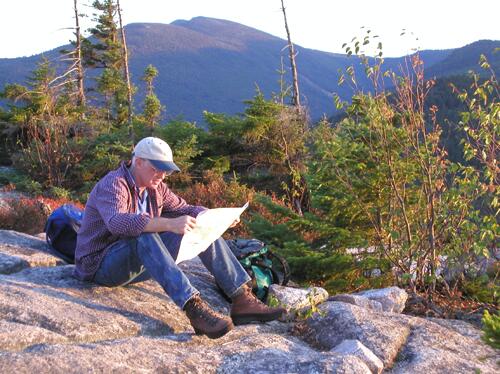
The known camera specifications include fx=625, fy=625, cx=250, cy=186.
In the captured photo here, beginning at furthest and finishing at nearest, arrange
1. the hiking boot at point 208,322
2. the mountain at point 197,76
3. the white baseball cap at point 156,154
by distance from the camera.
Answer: the mountain at point 197,76, the white baseball cap at point 156,154, the hiking boot at point 208,322

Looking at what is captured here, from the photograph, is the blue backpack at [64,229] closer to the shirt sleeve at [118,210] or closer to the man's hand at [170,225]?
the shirt sleeve at [118,210]

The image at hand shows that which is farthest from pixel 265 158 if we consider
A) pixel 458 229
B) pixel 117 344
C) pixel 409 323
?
pixel 117 344

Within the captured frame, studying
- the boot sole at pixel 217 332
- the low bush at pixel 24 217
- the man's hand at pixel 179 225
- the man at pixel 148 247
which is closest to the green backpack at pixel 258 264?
the man at pixel 148 247

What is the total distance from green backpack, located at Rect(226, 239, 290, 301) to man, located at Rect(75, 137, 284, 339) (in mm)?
498

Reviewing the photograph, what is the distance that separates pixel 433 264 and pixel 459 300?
1.32ft

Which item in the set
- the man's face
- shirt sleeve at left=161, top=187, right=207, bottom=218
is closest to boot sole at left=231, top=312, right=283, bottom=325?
shirt sleeve at left=161, top=187, right=207, bottom=218

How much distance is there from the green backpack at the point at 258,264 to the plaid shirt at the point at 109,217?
0.84m

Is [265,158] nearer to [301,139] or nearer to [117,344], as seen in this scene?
[301,139]

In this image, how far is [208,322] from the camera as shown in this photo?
3789 millimetres

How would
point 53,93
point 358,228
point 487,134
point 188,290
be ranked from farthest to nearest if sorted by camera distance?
point 53,93
point 358,228
point 487,134
point 188,290

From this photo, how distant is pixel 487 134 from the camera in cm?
505

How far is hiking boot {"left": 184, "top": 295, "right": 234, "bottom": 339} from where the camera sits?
378 cm

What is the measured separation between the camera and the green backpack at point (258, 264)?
4.94 metres

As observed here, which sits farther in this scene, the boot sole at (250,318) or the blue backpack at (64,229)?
the blue backpack at (64,229)
